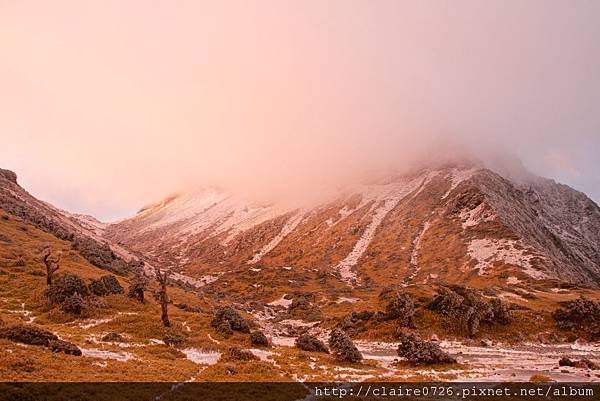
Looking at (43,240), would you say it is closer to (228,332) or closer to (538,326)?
(228,332)

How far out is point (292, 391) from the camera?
30.8 meters

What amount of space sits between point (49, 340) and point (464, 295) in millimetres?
58697

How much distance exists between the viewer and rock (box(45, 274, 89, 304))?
5403cm

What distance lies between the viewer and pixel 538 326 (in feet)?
207

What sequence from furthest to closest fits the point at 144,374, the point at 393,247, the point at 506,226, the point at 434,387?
1. the point at 393,247
2. the point at 506,226
3. the point at 434,387
4. the point at 144,374

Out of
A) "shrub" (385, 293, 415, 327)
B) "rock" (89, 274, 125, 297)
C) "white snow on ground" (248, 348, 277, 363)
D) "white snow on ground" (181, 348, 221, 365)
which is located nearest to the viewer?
"white snow on ground" (181, 348, 221, 365)

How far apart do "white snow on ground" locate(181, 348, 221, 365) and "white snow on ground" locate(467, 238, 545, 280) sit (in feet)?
325

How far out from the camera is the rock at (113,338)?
42.7m

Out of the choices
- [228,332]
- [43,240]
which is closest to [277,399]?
[228,332]

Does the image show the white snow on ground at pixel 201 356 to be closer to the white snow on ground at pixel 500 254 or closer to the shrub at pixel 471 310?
the shrub at pixel 471 310

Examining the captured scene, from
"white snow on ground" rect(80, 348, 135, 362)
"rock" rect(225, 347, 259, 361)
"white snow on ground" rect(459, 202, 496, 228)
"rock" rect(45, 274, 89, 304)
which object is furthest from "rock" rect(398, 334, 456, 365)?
"white snow on ground" rect(459, 202, 496, 228)

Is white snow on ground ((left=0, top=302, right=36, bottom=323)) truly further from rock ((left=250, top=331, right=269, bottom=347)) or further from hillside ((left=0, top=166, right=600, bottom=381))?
rock ((left=250, top=331, right=269, bottom=347))

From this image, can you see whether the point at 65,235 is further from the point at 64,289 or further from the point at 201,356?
the point at 201,356

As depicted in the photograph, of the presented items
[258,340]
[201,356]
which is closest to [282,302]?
[258,340]
